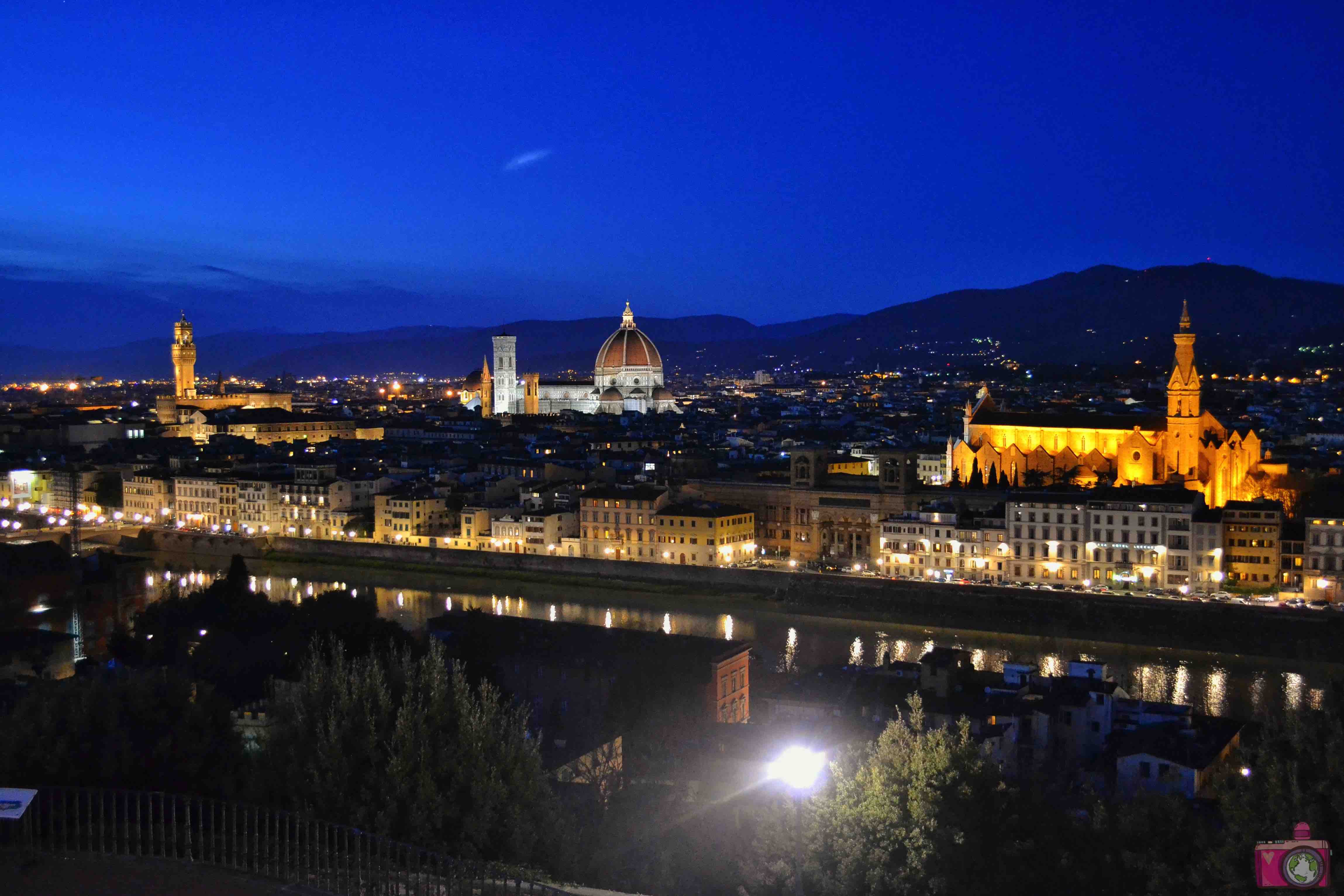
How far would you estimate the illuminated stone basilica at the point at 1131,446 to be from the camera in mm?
24188

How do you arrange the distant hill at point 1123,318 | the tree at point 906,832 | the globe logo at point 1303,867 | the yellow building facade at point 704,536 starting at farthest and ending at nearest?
1. the distant hill at point 1123,318
2. the yellow building facade at point 704,536
3. the tree at point 906,832
4. the globe logo at point 1303,867

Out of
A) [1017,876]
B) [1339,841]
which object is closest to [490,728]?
[1017,876]

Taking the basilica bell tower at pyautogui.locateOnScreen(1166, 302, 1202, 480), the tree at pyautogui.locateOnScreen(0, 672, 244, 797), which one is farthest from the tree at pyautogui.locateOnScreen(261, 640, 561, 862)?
the basilica bell tower at pyautogui.locateOnScreen(1166, 302, 1202, 480)

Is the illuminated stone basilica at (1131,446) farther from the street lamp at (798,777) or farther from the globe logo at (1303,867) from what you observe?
the globe logo at (1303,867)

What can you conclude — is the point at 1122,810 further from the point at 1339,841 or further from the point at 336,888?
the point at 336,888

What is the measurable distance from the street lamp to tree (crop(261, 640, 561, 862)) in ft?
4.14

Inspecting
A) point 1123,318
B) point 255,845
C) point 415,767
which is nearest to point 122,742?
point 415,767

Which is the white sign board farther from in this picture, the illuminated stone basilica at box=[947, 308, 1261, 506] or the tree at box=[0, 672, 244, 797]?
the illuminated stone basilica at box=[947, 308, 1261, 506]

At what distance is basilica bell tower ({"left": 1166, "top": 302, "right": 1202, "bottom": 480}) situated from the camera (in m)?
24.3

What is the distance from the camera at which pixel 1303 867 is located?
561 cm

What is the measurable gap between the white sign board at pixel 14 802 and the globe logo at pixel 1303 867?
17.3ft

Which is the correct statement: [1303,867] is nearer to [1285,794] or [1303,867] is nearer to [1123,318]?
[1285,794]

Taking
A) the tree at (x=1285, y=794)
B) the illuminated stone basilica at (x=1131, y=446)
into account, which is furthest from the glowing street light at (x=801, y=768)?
the illuminated stone basilica at (x=1131, y=446)

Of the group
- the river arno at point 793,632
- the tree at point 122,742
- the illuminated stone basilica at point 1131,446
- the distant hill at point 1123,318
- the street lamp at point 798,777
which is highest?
the distant hill at point 1123,318
